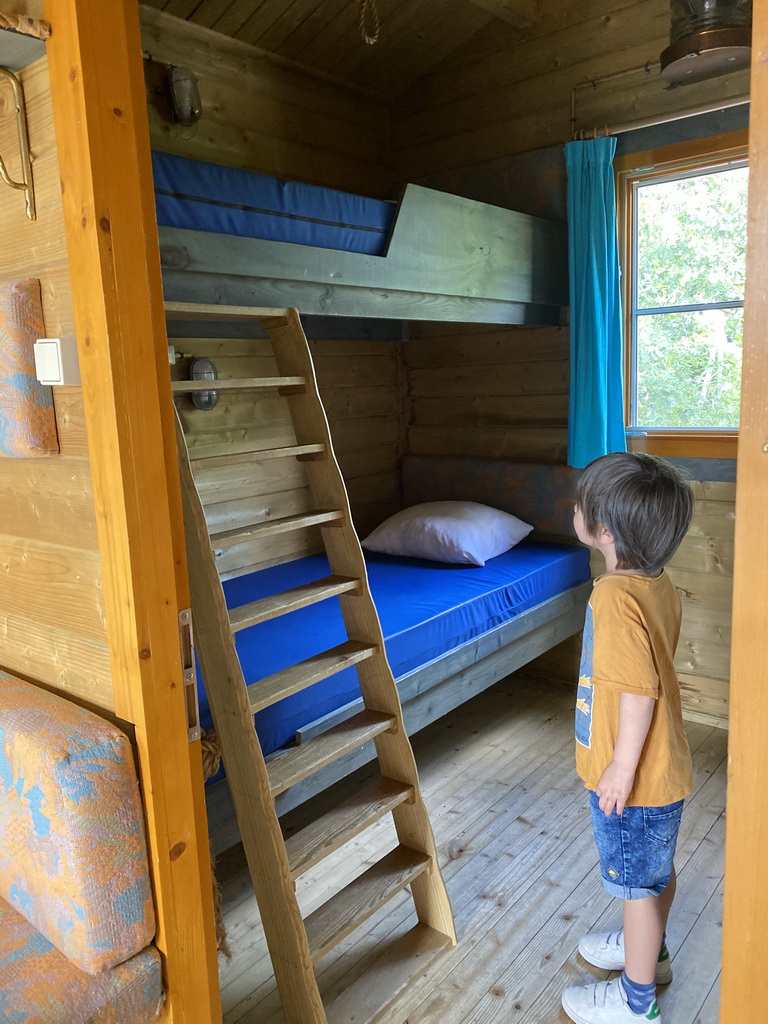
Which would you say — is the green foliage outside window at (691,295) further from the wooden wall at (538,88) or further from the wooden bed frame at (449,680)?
the wooden bed frame at (449,680)

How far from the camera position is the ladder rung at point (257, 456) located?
1.72 metres

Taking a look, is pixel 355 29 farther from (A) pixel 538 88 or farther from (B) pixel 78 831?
(B) pixel 78 831

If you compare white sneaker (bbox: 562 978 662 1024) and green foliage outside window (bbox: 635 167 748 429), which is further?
green foliage outside window (bbox: 635 167 748 429)

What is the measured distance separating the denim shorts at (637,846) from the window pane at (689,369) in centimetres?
206

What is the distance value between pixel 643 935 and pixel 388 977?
0.67 meters

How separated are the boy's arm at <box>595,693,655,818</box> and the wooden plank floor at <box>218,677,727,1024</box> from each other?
657mm

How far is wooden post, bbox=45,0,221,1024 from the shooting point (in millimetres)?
1192

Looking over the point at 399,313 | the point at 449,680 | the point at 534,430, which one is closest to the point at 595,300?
the point at 534,430

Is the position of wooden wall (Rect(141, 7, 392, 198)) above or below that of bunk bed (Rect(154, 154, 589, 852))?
above

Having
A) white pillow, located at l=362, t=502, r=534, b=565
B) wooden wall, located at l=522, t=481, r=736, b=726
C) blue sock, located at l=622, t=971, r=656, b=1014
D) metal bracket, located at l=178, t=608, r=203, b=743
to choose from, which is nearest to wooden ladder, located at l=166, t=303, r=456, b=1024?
metal bracket, located at l=178, t=608, r=203, b=743

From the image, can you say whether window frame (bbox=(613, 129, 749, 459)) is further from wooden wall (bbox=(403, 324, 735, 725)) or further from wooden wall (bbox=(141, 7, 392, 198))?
wooden wall (bbox=(141, 7, 392, 198))

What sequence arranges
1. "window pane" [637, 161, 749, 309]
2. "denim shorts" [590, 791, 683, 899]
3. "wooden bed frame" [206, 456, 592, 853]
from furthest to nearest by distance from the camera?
"window pane" [637, 161, 749, 309], "wooden bed frame" [206, 456, 592, 853], "denim shorts" [590, 791, 683, 899]

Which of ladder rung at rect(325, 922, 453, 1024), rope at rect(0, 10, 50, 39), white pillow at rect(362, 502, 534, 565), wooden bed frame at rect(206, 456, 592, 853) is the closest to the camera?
rope at rect(0, 10, 50, 39)

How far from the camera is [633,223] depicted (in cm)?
339
